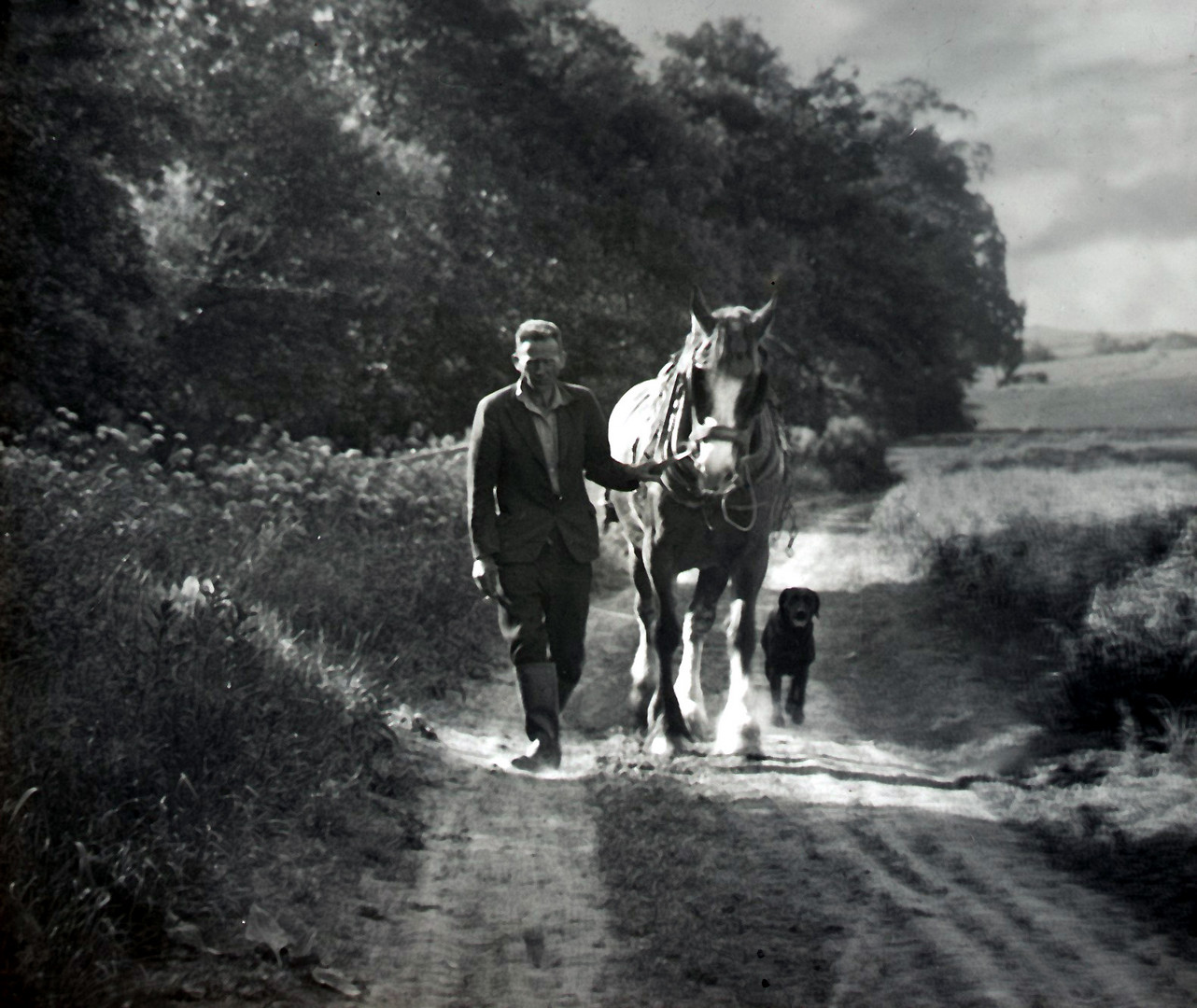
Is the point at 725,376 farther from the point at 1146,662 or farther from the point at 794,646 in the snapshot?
the point at 1146,662

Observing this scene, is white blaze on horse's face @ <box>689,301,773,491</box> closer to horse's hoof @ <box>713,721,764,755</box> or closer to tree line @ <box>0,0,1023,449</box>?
tree line @ <box>0,0,1023,449</box>

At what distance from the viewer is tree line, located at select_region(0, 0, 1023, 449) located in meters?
4.85

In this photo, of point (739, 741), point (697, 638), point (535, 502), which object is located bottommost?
point (739, 741)

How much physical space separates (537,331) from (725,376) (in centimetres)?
83

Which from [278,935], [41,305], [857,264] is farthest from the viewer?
[857,264]

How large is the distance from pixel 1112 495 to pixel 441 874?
3110 millimetres

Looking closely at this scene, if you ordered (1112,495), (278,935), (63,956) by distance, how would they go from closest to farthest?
(63,956) < (278,935) < (1112,495)

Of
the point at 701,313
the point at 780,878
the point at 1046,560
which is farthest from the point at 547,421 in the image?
the point at 1046,560

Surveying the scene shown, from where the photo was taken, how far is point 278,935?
367 centimetres

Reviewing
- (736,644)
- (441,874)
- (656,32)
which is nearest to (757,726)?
(736,644)

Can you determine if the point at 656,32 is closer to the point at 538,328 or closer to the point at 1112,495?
the point at 538,328

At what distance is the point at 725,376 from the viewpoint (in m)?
5.12

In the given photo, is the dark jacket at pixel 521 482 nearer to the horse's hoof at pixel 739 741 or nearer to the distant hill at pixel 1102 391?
the horse's hoof at pixel 739 741

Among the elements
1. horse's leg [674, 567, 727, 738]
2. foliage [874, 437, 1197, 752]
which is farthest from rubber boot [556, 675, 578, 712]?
foliage [874, 437, 1197, 752]
